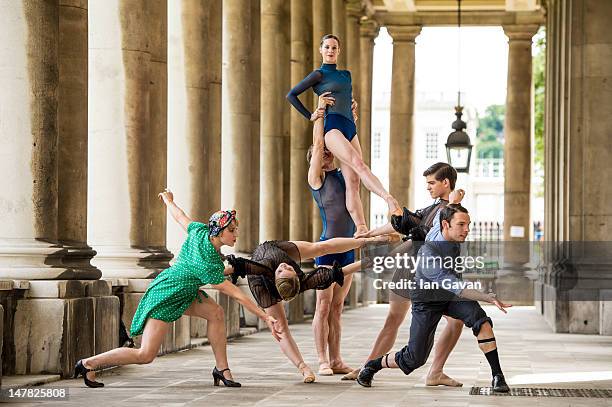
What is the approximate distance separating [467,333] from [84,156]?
10.5m

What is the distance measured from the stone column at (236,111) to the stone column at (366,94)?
14.0 meters

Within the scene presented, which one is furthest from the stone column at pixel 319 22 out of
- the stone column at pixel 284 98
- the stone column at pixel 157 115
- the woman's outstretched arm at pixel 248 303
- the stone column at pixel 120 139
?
the woman's outstretched arm at pixel 248 303

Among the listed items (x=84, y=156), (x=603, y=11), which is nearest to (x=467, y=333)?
(x=603, y=11)

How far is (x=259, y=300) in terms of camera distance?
14203 millimetres

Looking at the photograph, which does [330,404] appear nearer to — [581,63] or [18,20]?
[18,20]

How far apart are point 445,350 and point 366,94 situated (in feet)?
91.1

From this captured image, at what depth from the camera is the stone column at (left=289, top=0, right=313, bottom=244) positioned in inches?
1200

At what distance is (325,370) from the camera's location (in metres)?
15.3

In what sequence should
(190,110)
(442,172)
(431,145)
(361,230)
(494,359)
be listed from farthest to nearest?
(431,145) → (190,110) → (361,230) → (442,172) → (494,359)

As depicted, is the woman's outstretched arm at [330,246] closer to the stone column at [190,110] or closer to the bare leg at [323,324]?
the bare leg at [323,324]

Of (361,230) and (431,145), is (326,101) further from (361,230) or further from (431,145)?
(431,145)

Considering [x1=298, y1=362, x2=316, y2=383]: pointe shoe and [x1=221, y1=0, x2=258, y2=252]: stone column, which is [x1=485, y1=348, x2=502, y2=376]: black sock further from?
[x1=221, y1=0, x2=258, y2=252]: stone column

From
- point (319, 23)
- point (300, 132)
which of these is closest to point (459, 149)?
point (319, 23)

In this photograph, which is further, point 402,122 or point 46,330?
point 402,122
